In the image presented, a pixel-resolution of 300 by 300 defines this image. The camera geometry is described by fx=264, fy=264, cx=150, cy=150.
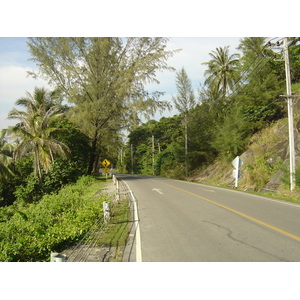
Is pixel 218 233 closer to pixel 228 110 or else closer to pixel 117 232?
pixel 117 232

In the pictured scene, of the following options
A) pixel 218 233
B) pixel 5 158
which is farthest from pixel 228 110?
pixel 218 233

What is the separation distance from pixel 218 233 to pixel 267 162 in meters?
15.9

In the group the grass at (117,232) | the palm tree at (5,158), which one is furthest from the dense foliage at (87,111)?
the grass at (117,232)

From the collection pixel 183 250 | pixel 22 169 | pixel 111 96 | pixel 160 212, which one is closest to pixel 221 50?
pixel 111 96

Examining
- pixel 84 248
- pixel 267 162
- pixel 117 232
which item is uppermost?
pixel 267 162

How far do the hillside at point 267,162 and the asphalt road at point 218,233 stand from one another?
678cm

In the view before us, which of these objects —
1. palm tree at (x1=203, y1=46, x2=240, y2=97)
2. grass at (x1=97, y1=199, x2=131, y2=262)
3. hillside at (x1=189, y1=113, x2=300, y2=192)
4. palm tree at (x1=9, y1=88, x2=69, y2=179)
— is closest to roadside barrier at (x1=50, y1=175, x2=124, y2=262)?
grass at (x1=97, y1=199, x2=131, y2=262)

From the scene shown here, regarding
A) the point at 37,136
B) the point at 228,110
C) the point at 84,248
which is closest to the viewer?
the point at 84,248

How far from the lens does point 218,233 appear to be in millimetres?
6848

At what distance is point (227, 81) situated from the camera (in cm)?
3912

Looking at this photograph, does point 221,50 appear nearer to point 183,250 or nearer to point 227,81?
point 227,81

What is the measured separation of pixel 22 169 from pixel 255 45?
29.6 m

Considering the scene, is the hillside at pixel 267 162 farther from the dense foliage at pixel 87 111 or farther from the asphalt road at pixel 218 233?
the asphalt road at pixel 218 233

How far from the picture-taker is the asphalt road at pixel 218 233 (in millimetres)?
5336
